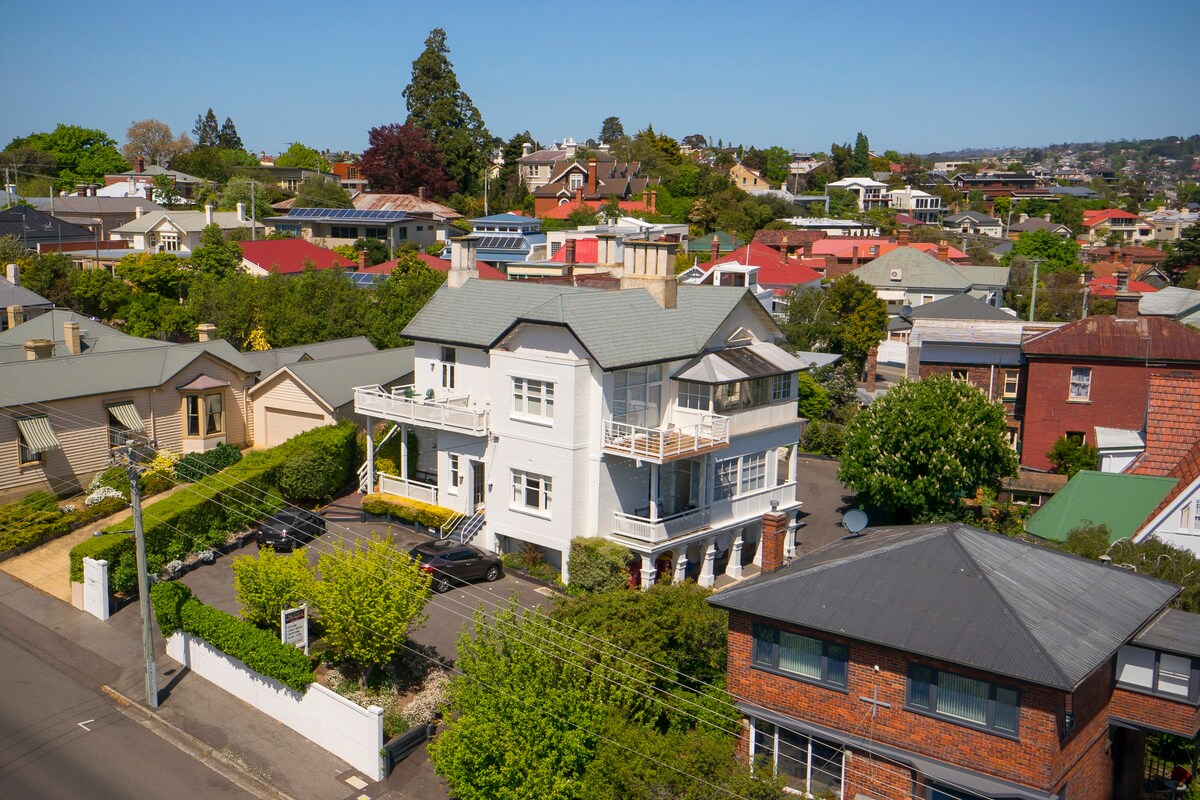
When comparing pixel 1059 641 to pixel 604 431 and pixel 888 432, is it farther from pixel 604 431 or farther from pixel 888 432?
pixel 888 432

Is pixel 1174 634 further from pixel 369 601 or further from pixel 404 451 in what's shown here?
pixel 404 451

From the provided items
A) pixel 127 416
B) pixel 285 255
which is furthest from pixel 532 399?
pixel 285 255

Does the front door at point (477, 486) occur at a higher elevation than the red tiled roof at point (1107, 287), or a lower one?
lower

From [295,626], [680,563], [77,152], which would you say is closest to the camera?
[295,626]

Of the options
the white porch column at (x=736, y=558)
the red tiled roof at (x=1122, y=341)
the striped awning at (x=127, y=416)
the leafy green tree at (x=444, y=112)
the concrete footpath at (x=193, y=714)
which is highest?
the leafy green tree at (x=444, y=112)

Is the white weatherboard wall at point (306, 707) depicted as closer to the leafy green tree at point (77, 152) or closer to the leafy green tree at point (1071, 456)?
the leafy green tree at point (1071, 456)

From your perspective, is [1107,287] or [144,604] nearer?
[144,604]

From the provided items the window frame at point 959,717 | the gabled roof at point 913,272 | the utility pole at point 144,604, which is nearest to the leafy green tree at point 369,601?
the utility pole at point 144,604

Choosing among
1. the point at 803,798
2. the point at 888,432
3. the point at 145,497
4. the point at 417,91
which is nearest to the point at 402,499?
the point at 145,497
